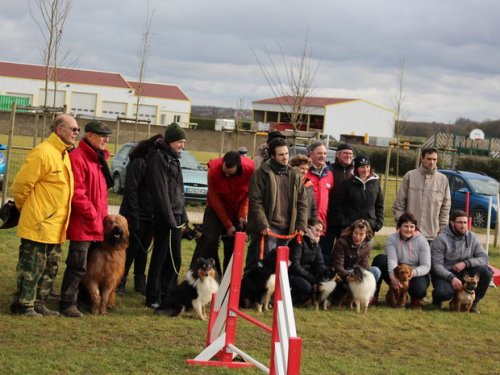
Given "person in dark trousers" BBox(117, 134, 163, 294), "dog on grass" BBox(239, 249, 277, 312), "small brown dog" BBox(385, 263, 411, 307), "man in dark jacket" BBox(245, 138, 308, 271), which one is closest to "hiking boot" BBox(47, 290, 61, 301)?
"person in dark trousers" BBox(117, 134, 163, 294)

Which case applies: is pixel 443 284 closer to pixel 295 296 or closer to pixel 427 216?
pixel 427 216

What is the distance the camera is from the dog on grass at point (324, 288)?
926 centimetres

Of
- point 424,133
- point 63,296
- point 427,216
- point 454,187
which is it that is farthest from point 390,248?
point 424,133

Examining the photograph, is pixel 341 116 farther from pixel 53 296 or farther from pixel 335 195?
pixel 53 296

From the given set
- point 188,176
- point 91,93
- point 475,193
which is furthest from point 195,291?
point 91,93

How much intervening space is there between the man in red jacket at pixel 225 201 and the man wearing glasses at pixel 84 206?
53.3 inches

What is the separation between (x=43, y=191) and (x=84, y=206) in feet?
1.50

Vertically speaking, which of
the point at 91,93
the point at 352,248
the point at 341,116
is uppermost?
the point at 341,116

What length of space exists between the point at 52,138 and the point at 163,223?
5.44 feet

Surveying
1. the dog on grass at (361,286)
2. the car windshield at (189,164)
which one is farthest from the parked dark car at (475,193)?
the dog on grass at (361,286)

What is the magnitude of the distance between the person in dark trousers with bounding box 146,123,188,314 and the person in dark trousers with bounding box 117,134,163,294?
29cm

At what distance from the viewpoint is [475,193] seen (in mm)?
22531

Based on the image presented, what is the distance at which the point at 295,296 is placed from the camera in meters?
9.25

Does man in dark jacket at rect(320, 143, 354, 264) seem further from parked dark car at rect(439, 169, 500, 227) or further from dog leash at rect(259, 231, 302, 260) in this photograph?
parked dark car at rect(439, 169, 500, 227)
